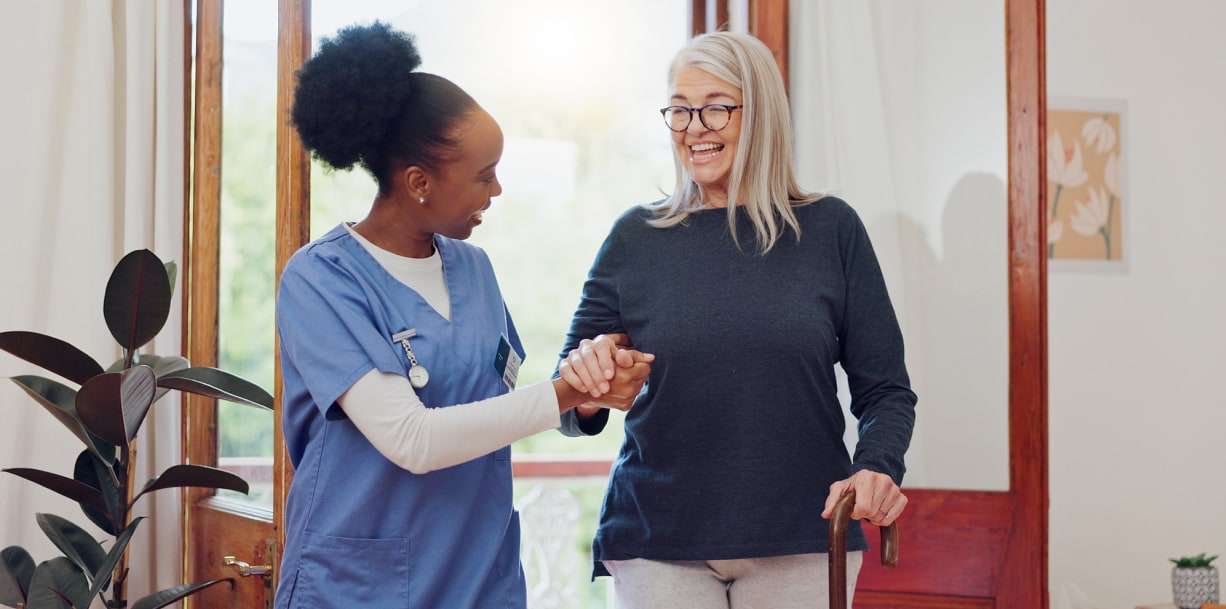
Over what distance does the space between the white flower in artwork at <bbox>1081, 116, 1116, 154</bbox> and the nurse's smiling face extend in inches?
107

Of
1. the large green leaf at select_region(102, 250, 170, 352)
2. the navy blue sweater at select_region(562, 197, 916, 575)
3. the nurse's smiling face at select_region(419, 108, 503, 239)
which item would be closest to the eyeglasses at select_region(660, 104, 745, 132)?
the navy blue sweater at select_region(562, 197, 916, 575)

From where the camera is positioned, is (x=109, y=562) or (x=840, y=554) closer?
(x=840, y=554)

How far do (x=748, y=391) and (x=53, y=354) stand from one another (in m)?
1.39

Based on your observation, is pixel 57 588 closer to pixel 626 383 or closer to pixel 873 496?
pixel 626 383

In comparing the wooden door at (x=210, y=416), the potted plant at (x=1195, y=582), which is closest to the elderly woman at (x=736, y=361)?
the wooden door at (x=210, y=416)

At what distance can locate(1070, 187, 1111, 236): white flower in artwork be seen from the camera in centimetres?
360

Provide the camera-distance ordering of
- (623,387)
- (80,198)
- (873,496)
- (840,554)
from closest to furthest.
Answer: (840,554) < (873,496) < (623,387) < (80,198)

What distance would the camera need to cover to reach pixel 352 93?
4.91ft

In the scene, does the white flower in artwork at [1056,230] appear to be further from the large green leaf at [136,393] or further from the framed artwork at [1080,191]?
the large green leaf at [136,393]

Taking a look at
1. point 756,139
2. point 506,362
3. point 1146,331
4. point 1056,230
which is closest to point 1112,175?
point 1056,230

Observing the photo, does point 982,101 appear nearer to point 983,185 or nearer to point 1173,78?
point 983,185

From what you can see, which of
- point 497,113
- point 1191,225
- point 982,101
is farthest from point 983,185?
point 497,113

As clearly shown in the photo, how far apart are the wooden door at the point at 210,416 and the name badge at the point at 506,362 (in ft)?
2.96

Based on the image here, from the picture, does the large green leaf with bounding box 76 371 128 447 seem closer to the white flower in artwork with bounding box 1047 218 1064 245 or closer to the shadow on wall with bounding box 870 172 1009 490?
the shadow on wall with bounding box 870 172 1009 490
